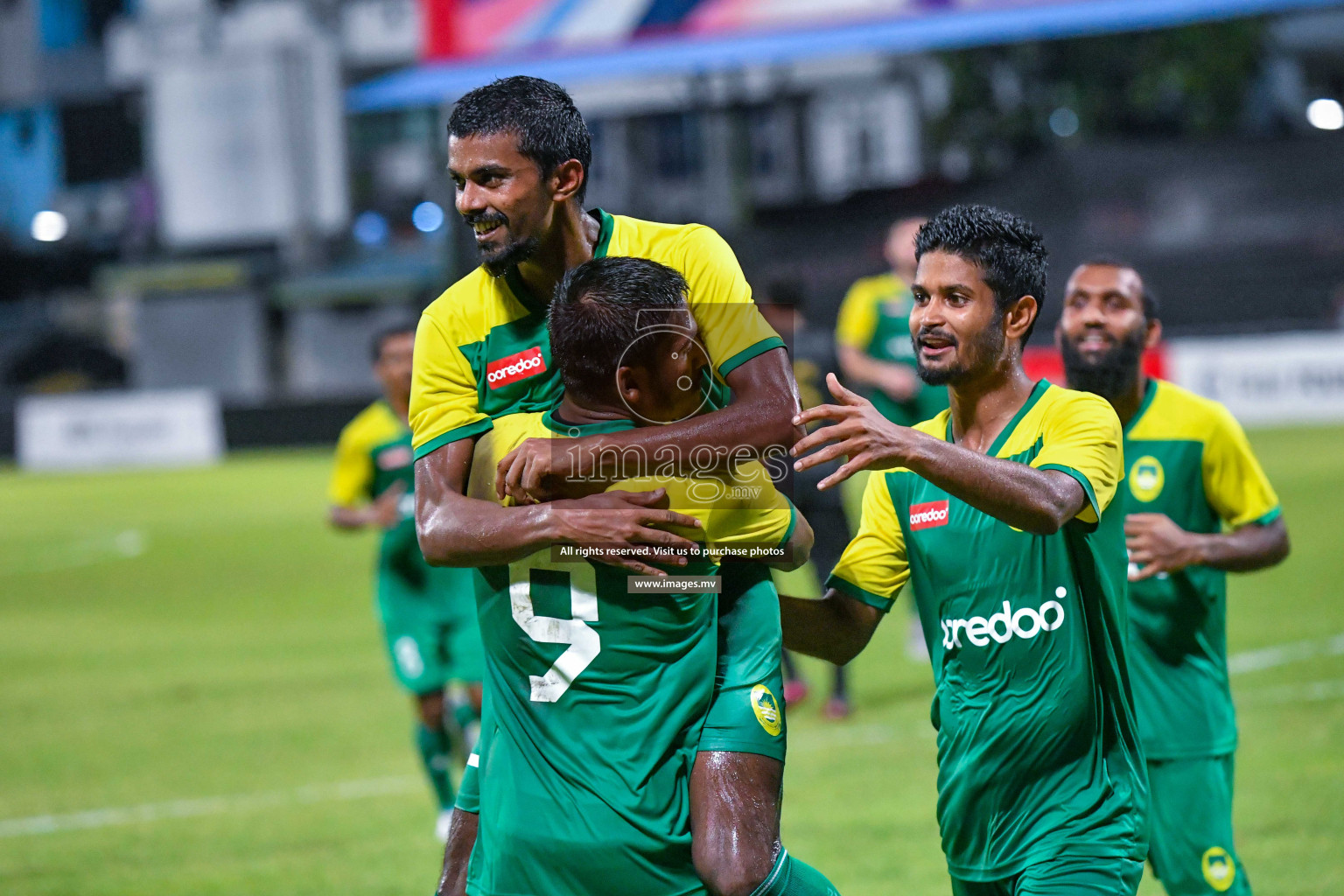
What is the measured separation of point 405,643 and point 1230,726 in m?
4.07

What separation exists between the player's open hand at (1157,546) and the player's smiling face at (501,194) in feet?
6.41

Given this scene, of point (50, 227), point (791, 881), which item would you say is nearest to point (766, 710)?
point (791, 881)

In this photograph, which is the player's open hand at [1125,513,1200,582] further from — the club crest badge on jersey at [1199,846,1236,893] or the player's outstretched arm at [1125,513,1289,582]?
the club crest badge on jersey at [1199,846,1236,893]

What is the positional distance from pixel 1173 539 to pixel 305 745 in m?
5.94

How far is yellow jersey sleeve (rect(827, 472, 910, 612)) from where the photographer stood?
3725mm

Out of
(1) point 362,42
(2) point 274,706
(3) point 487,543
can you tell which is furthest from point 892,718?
(1) point 362,42

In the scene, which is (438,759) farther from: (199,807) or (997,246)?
(997,246)

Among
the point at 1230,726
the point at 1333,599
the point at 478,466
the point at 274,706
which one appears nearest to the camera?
the point at 478,466

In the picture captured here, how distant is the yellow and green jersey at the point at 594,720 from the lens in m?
3.05

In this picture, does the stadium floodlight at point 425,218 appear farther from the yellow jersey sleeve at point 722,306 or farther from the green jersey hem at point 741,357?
the green jersey hem at point 741,357

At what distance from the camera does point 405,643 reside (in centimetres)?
739

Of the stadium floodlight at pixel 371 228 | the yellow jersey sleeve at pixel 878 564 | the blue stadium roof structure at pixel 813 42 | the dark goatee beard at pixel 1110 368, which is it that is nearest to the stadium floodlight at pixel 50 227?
the stadium floodlight at pixel 371 228

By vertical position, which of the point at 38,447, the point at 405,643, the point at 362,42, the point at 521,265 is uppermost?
the point at 362,42

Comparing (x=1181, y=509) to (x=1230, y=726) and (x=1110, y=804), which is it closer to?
(x=1230, y=726)
